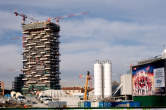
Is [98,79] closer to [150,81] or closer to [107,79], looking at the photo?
[107,79]

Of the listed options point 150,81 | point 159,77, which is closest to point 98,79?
point 150,81

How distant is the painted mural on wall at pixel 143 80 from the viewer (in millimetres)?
115938

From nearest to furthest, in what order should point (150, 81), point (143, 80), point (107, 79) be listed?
point (150, 81) < point (143, 80) < point (107, 79)

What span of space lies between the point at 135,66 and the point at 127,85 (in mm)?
26727

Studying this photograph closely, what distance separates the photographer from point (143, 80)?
4781 inches

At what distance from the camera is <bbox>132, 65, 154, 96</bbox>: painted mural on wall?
4564 inches

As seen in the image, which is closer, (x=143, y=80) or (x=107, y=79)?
(x=143, y=80)

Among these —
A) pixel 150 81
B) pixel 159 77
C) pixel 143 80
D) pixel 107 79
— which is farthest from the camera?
pixel 107 79

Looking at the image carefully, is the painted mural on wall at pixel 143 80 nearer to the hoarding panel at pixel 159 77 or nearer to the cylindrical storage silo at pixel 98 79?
the hoarding panel at pixel 159 77

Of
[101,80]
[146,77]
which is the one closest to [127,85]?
[101,80]

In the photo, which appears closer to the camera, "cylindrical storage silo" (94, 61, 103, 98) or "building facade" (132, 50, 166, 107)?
"building facade" (132, 50, 166, 107)

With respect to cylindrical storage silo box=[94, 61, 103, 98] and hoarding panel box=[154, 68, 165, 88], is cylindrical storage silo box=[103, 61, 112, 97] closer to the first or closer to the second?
cylindrical storage silo box=[94, 61, 103, 98]

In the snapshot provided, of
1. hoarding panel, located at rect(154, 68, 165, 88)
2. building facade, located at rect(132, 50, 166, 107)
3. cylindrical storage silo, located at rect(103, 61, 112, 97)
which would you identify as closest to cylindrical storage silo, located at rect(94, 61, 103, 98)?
cylindrical storage silo, located at rect(103, 61, 112, 97)

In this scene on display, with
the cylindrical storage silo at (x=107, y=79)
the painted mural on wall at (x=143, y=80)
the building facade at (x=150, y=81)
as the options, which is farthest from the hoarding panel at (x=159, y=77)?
the cylindrical storage silo at (x=107, y=79)
